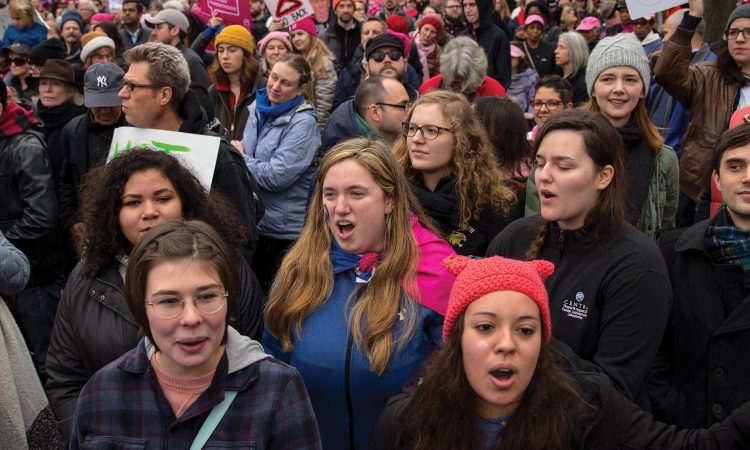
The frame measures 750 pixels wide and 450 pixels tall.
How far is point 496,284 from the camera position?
2.47m

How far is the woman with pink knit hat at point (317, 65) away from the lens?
911 centimetres

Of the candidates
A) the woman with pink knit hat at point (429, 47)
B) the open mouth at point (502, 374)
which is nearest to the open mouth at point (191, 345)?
the open mouth at point (502, 374)

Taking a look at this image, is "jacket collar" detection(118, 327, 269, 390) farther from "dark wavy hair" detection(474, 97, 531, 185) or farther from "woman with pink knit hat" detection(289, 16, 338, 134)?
"woman with pink knit hat" detection(289, 16, 338, 134)

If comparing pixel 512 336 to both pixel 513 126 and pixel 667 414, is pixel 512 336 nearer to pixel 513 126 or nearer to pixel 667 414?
pixel 667 414

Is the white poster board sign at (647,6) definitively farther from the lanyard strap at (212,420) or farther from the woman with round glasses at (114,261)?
the lanyard strap at (212,420)

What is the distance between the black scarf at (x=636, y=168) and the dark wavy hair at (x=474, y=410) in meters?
2.30

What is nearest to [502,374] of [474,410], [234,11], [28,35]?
[474,410]

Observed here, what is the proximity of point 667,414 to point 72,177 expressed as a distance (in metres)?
4.18

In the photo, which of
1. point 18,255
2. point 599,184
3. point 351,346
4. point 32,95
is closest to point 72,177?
point 18,255

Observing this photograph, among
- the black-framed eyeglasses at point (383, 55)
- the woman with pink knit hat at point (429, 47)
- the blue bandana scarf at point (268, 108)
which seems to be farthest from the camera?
the woman with pink knit hat at point (429, 47)

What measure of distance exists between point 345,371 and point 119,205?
116 cm

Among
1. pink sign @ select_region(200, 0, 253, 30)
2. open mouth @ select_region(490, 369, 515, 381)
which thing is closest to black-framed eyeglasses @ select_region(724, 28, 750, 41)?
open mouth @ select_region(490, 369, 515, 381)

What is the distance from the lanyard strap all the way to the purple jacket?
0.04 ft

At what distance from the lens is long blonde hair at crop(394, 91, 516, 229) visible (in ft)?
14.5
